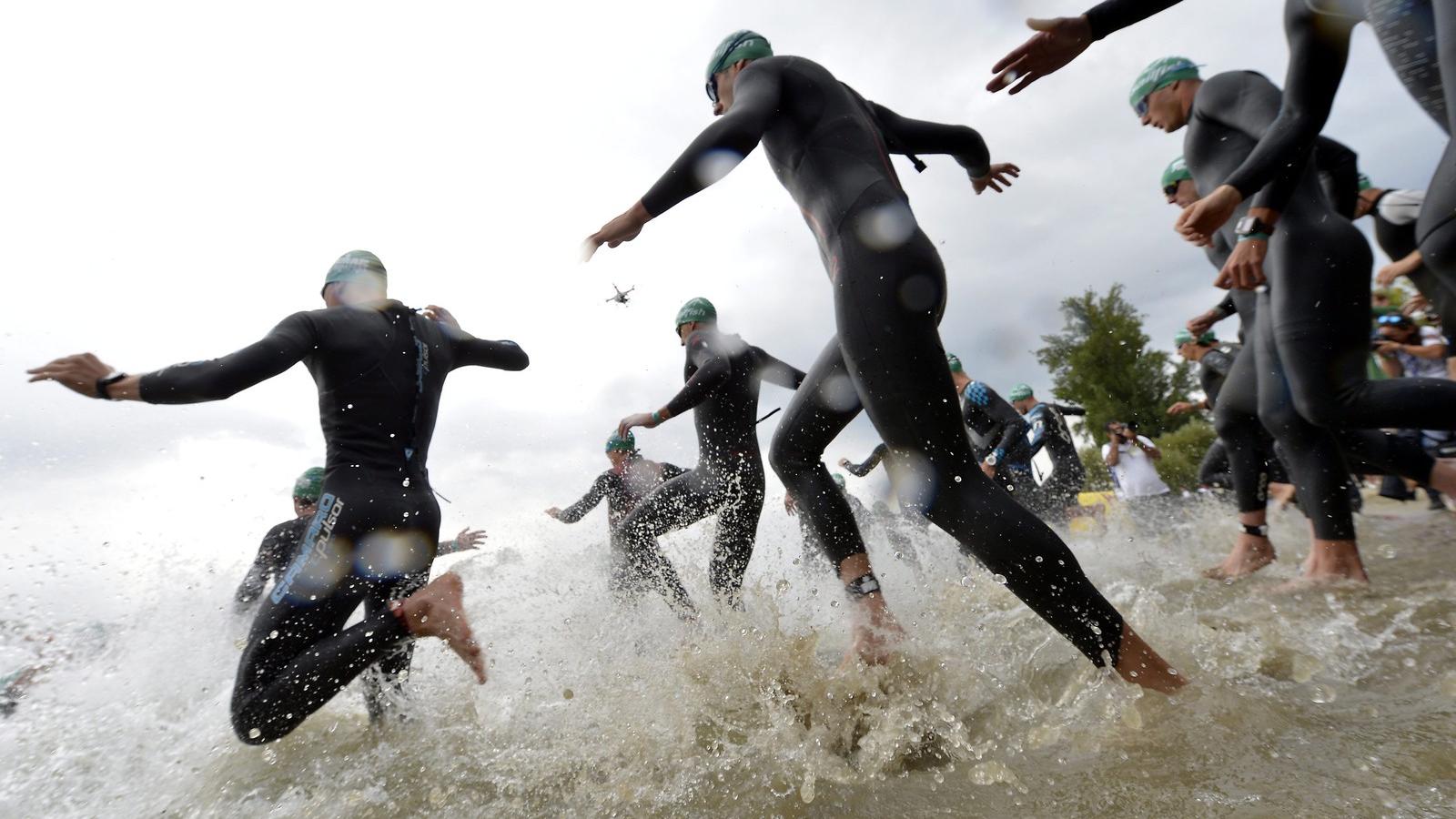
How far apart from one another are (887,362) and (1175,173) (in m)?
3.50

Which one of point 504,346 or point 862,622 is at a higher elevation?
point 504,346

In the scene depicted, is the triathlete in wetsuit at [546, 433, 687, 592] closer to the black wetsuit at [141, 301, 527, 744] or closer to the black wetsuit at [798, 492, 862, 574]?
the black wetsuit at [798, 492, 862, 574]

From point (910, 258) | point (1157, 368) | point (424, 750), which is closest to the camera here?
point (910, 258)

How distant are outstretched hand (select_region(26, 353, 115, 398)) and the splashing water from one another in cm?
126

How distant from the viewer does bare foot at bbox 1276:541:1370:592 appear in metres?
2.97

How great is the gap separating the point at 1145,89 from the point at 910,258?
8.28ft

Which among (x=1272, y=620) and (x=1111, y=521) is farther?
(x=1111, y=521)

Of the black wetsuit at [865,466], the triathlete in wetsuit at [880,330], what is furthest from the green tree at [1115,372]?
the triathlete in wetsuit at [880,330]

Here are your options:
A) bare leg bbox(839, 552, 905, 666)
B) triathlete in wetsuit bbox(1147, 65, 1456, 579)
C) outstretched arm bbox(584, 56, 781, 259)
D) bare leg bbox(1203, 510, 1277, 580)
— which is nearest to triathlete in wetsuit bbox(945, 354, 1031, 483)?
bare leg bbox(1203, 510, 1277, 580)

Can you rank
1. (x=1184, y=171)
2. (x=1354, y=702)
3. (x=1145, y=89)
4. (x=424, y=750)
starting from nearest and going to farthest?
1. (x=1354, y=702)
2. (x=424, y=750)
3. (x=1145, y=89)
4. (x=1184, y=171)

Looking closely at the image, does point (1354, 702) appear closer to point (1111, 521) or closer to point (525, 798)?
point (525, 798)

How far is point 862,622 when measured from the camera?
7.63 feet

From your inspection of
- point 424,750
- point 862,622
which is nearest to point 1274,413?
point 862,622

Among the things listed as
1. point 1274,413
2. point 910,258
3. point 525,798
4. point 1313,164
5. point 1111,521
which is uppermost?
point 1313,164
